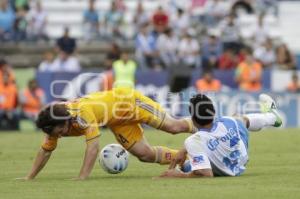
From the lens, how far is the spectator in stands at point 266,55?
31422 millimetres

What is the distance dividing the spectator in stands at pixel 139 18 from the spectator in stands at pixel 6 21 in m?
4.14

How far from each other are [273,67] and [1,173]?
18.0 m

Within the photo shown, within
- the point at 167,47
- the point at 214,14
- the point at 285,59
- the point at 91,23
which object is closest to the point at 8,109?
the point at 167,47

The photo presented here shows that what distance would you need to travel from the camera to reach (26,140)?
878 inches

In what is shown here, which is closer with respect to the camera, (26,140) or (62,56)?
(26,140)

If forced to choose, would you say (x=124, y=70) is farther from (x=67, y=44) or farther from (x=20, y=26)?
(x=20, y=26)

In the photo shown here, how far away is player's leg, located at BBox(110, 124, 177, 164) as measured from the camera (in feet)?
46.1

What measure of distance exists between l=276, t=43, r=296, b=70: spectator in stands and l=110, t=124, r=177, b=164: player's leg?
17309 mm

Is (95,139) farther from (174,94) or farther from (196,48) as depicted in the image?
(196,48)

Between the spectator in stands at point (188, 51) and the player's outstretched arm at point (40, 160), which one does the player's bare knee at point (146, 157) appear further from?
the spectator in stands at point (188, 51)

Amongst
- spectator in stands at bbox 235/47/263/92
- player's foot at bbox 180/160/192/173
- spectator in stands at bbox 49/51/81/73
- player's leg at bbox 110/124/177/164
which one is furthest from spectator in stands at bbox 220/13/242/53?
player's foot at bbox 180/160/192/173

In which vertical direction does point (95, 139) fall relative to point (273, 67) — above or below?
above

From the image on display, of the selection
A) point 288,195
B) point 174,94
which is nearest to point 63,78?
point 174,94

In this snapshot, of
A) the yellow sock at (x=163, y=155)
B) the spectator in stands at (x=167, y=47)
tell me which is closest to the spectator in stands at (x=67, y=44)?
the spectator in stands at (x=167, y=47)
